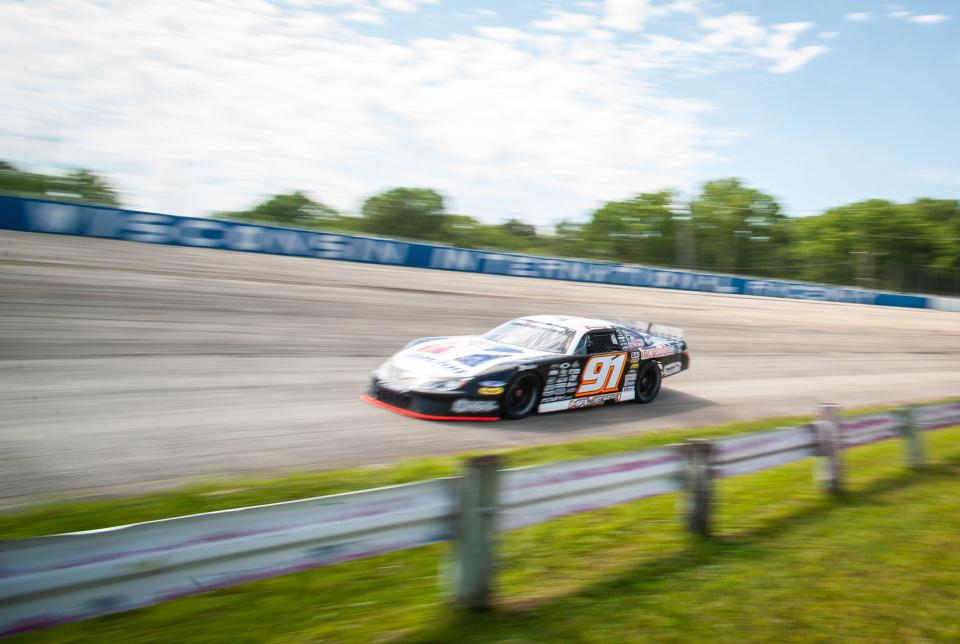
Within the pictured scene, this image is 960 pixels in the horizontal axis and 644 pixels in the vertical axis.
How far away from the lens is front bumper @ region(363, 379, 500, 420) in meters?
Result: 7.99

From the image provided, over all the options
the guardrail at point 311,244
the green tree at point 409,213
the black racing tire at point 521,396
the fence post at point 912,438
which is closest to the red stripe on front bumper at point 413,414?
the black racing tire at point 521,396

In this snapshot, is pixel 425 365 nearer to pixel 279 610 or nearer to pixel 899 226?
pixel 279 610

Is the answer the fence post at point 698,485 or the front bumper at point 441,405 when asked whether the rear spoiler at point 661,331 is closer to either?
the front bumper at point 441,405

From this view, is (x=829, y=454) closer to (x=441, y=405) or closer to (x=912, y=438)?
(x=912, y=438)

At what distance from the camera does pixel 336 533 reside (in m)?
3.15

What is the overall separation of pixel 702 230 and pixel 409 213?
1610 inches

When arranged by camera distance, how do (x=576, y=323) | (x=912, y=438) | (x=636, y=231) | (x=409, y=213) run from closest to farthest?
(x=912, y=438)
(x=576, y=323)
(x=409, y=213)
(x=636, y=231)

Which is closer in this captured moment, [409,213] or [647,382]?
[647,382]

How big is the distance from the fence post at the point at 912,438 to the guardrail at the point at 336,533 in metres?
3.10

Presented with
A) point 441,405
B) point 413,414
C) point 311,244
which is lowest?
point 413,414

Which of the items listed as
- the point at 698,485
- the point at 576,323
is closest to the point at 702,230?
the point at 576,323

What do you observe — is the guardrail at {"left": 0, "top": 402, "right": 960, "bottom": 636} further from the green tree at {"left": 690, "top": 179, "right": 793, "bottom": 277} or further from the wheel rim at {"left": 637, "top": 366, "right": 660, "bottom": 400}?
the green tree at {"left": 690, "top": 179, "right": 793, "bottom": 277}

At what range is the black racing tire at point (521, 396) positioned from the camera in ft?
27.6

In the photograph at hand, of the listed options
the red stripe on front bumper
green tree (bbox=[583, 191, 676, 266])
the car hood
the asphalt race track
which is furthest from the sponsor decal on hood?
green tree (bbox=[583, 191, 676, 266])
